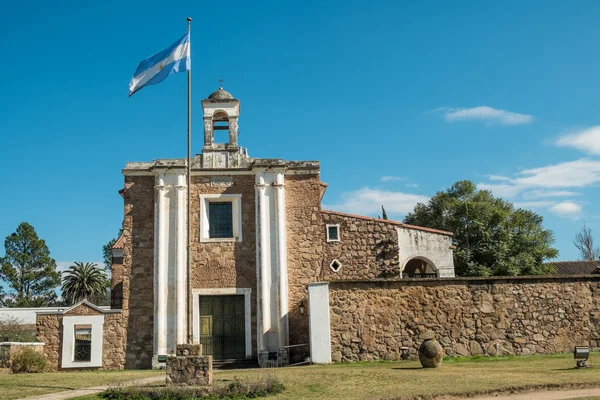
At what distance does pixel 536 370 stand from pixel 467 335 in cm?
456

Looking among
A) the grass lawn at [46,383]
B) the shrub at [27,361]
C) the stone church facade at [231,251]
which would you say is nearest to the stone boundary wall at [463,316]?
the stone church facade at [231,251]

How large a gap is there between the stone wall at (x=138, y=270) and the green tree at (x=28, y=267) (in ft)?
148

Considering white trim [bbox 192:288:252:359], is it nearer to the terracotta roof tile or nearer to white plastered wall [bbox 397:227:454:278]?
white plastered wall [bbox 397:227:454:278]

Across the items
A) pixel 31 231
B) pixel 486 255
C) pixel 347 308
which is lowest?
pixel 347 308

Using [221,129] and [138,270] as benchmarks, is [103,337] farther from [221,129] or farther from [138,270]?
[221,129]

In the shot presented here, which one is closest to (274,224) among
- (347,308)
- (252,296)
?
(252,296)

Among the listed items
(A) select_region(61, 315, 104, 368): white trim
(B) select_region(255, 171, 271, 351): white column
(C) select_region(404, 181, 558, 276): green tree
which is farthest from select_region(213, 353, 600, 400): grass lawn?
(C) select_region(404, 181, 558, 276): green tree

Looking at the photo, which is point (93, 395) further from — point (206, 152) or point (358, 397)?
point (206, 152)

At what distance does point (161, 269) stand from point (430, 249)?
37.1 feet

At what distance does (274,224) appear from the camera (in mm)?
22000

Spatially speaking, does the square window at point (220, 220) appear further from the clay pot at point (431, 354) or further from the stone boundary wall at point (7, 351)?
the clay pot at point (431, 354)

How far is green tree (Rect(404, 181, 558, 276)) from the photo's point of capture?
111 feet

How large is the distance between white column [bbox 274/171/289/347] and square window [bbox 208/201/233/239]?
77.7 inches

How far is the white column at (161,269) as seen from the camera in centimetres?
2076
